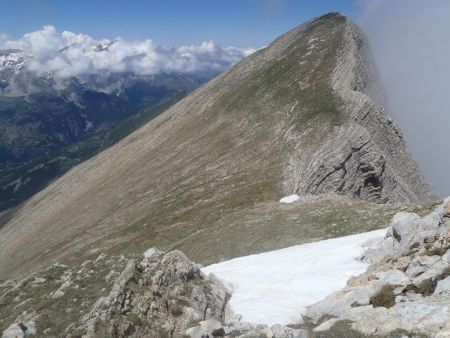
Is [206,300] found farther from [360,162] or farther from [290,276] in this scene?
[360,162]

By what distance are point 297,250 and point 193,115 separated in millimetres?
75731

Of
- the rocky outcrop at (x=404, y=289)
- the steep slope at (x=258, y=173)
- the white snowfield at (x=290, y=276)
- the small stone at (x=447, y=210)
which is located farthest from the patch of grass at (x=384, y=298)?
the steep slope at (x=258, y=173)

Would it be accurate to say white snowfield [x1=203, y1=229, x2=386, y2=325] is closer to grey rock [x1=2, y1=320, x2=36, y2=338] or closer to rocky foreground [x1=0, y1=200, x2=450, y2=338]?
rocky foreground [x1=0, y1=200, x2=450, y2=338]

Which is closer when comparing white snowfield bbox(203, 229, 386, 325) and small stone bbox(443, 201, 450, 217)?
small stone bbox(443, 201, 450, 217)

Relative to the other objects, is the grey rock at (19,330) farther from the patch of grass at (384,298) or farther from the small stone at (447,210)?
the small stone at (447,210)

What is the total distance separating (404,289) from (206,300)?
1086 centimetres

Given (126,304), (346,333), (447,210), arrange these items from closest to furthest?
(346,333) < (126,304) < (447,210)

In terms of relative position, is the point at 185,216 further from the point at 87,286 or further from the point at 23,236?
the point at 23,236

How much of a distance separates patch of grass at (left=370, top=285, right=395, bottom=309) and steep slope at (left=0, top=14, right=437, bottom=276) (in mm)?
17541

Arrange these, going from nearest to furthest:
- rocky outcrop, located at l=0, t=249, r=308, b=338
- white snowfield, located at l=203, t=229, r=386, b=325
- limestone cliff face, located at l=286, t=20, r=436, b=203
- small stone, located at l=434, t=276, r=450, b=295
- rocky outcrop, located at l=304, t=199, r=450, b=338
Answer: rocky outcrop, located at l=304, t=199, r=450, b=338
small stone, located at l=434, t=276, r=450, b=295
rocky outcrop, located at l=0, t=249, r=308, b=338
white snowfield, located at l=203, t=229, r=386, b=325
limestone cliff face, located at l=286, t=20, r=436, b=203

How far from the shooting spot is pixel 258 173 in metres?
64.0

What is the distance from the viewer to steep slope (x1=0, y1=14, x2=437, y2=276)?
1799 inches

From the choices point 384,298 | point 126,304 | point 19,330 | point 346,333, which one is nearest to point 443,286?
point 384,298

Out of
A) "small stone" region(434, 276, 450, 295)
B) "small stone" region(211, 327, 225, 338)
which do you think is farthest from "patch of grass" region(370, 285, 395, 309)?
"small stone" region(211, 327, 225, 338)
